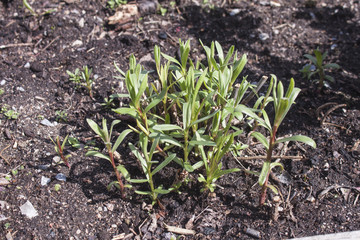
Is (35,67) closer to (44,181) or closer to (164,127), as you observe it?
(44,181)

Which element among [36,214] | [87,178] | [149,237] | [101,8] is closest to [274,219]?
[149,237]

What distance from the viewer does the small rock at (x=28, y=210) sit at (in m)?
2.13

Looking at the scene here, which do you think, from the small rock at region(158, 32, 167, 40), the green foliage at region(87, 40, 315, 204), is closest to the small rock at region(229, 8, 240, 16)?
the small rock at region(158, 32, 167, 40)

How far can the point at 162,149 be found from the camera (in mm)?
2396

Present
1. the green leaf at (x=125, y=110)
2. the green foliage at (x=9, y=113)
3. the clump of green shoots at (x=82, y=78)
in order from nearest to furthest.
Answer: the green leaf at (x=125, y=110)
the green foliage at (x=9, y=113)
the clump of green shoots at (x=82, y=78)

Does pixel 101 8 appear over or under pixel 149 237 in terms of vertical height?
over

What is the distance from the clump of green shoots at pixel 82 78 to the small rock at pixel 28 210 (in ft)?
3.28

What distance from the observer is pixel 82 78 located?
2.90m

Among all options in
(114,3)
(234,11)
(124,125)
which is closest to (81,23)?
(114,3)

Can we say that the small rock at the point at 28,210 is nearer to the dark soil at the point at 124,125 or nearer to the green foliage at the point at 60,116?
the dark soil at the point at 124,125

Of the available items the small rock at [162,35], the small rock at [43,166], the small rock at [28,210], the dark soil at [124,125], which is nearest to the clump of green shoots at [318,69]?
the dark soil at [124,125]

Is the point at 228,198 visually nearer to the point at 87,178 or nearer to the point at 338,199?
the point at 338,199

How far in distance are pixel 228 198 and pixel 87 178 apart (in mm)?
937

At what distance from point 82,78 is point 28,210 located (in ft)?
3.86
